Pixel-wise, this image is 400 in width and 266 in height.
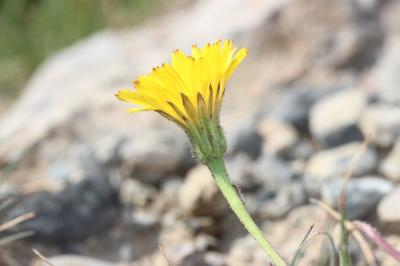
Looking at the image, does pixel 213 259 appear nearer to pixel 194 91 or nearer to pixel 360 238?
pixel 360 238

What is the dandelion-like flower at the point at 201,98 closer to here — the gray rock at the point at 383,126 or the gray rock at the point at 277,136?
the gray rock at the point at 383,126

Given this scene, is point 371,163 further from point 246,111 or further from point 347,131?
point 246,111

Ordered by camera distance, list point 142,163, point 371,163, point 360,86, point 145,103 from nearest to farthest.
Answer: point 145,103 < point 371,163 < point 142,163 < point 360,86

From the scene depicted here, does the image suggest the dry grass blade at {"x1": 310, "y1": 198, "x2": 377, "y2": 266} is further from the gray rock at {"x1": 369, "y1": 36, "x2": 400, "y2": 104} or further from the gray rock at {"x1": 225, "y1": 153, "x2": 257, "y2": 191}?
the gray rock at {"x1": 369, "y1": 36, "x2": 400, "y2": 104}

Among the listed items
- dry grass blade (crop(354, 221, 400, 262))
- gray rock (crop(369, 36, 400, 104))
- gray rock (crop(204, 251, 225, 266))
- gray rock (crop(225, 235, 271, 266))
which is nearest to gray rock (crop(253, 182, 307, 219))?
gray rock (crop(225, 235, 271, 266))

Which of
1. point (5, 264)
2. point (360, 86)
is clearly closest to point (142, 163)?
point (5, 264)

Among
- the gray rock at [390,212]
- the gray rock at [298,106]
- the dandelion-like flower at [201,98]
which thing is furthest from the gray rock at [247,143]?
the dandelion-like flower at [201,98]

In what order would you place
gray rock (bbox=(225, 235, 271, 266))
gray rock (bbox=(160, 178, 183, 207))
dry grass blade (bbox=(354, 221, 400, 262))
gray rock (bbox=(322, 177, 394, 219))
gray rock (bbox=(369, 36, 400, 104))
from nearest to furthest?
dry grass blade (bbox=(354, 221, 400, 262)), gray rock (bbox=(322, 177, 394, 219)), gray rock (bbox=(225, 235, 271, 266)), gray rock (bbox=(160, 178, 183, 207)), gray rock (bbox=(369, 36, 400, 104))
